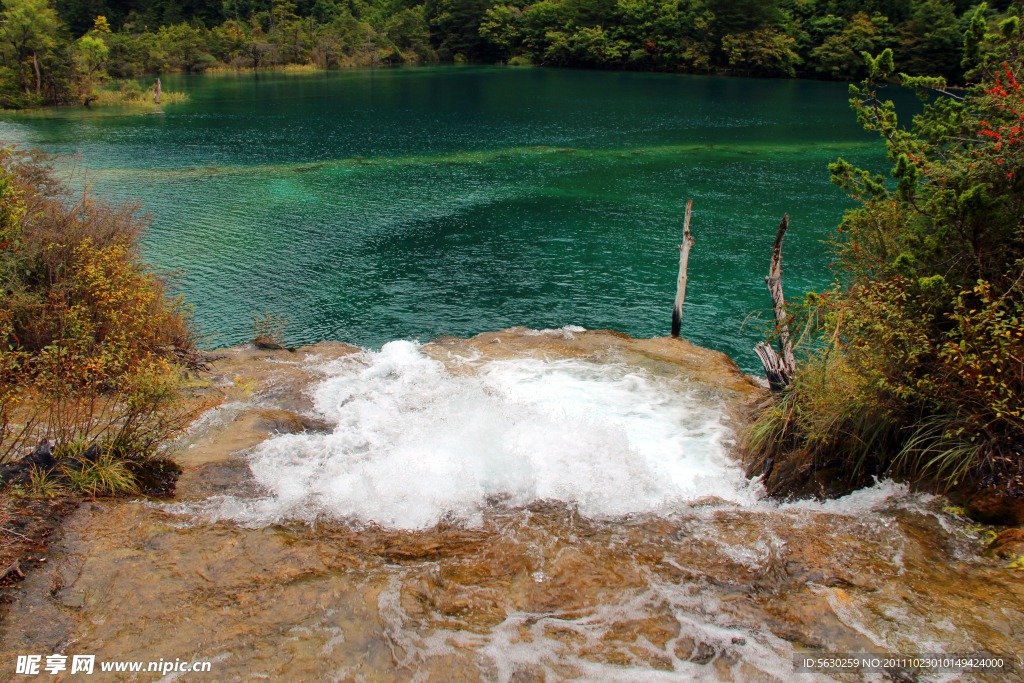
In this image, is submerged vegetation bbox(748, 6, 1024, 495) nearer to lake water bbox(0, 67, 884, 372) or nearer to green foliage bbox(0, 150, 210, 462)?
green foliage bbox(0, 150, 210, 462)

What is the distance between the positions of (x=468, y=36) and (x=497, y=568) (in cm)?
11964

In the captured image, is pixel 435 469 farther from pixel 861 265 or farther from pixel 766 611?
pixel 861 265

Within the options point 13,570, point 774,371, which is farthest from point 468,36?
point 13,570

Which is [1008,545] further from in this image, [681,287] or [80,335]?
[80,335]

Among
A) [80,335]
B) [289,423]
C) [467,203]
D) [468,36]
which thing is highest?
[468,36]

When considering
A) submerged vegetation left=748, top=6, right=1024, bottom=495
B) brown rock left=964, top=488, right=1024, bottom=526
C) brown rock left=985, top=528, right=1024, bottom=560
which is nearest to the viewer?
brown rock left=985, top=528, right=1024, bottom=560

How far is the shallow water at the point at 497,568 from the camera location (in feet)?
20.0

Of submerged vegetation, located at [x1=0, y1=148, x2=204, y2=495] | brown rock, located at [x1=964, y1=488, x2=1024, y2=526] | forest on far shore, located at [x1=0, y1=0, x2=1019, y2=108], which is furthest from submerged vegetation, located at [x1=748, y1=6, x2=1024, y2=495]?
forest on far shore, located at [x1=0, y1=0, x2=1019, y2=108]

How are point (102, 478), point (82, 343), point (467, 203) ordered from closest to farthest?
point (102, 478) → point (82, 343) → point (467, 203)

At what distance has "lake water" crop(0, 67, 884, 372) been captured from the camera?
72.8 feet

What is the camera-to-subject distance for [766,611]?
22.1ft

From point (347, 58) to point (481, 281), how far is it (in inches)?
3705

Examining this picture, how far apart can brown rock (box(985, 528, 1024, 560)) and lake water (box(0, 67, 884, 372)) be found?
11846mm

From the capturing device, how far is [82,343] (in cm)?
887
